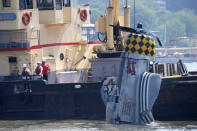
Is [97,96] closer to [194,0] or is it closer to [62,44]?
[62,44]

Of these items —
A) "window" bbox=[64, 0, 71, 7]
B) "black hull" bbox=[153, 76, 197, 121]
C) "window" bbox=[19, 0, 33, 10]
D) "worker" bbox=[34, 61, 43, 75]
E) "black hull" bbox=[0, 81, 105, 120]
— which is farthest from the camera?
"window" bbox=[64, 0, 71, 7]

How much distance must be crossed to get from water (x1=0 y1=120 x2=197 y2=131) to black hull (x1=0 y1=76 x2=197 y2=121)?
63cm

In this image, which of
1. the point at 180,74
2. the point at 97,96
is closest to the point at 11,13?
the point at 97,96

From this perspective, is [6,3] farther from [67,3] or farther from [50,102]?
[50,102]

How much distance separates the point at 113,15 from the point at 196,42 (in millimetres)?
80215

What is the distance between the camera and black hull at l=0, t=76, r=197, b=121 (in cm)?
3070

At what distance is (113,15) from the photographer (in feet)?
114

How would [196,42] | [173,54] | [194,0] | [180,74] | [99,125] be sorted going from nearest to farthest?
1. [99,125]
2. [180,74]
3. [173,54]
4. [196,42]
5. [194,0]

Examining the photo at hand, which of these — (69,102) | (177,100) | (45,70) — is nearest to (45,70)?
(45,70)

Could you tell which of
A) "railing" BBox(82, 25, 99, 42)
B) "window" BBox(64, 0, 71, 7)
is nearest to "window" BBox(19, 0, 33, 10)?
"window" BBox(64, 0, 71, 7)

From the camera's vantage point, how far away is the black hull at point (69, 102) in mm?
30703

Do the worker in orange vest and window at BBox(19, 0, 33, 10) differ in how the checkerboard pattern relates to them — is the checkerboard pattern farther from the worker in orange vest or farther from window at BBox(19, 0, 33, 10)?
window at BBox(19, 0, 33, 10)

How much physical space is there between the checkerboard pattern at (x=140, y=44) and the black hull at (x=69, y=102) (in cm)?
404

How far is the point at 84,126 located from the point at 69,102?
7.86 feet
